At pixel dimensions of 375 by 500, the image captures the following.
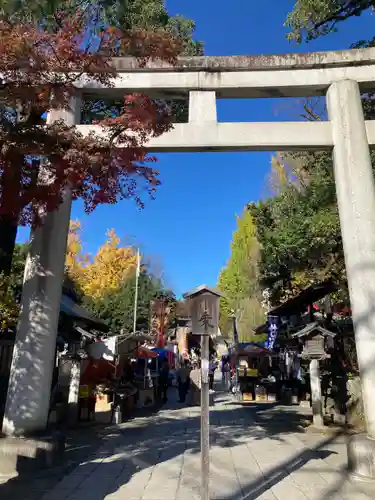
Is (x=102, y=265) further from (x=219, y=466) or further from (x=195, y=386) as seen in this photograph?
(x=219, y=466)

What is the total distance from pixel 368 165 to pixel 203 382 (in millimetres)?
5000

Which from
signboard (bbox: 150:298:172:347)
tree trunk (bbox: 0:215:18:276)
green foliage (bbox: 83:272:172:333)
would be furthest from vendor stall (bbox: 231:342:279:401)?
tree trunk (bbox: 0:215:18:276)

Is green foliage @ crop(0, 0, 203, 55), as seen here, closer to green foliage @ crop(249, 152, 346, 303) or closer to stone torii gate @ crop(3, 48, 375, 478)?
stone torii gate @ crop(3, 48, 375, 478)

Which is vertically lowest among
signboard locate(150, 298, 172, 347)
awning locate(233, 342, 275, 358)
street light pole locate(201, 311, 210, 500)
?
street light pole locate(201, 311, 210, 500)

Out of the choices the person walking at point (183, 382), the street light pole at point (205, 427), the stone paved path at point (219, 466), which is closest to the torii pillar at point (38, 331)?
the stone paved path at point (219, 466)

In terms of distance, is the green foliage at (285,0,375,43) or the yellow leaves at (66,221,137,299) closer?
the green foliage at (285,0,375,43)

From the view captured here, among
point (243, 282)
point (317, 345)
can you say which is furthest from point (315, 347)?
point (243, 282)

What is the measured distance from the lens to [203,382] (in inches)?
181

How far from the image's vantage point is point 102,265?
118ft

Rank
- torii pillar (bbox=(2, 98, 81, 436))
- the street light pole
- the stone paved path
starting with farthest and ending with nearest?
torii pillar (bbox=(2, 98, 81, 436)) → the stone paved path → the street light pole

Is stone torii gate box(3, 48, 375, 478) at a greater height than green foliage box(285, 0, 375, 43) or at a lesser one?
lesser

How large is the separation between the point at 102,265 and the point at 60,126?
3030 centimetres

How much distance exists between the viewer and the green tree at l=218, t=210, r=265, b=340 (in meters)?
34.1

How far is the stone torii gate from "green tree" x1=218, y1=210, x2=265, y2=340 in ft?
73.8
